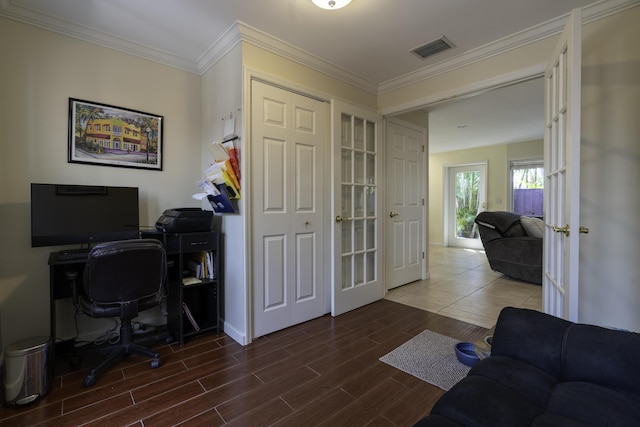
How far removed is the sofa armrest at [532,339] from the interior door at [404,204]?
225 centimetres

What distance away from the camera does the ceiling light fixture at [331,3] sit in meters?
1.88

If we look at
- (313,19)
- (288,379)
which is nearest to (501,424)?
(288,379)

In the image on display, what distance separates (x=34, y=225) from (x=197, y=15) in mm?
1837

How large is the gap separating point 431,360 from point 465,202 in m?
6.08

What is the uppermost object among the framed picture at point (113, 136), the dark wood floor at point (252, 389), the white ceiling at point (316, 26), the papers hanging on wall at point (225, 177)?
the white ceiling at point (316, 26)

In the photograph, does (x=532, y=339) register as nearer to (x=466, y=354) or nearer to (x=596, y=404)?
(x=596, y=404)

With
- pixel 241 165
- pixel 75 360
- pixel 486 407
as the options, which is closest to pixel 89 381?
pixel 75 360

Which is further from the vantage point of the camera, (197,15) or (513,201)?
(513,201)

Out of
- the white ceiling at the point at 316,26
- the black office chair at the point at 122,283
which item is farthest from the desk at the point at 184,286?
the white ceiling at the point at 316,26

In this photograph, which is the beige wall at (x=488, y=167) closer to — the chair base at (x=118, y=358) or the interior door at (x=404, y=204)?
the interior door at (x=404, y=204)

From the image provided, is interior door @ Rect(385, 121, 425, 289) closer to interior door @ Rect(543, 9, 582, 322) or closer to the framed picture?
interior door @ Rect(543, 9, 582, 322)

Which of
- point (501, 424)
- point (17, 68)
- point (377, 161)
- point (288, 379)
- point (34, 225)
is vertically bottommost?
point (288, 379)

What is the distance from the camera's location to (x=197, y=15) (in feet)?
6.98

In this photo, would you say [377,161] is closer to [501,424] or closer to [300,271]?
[300,271]
